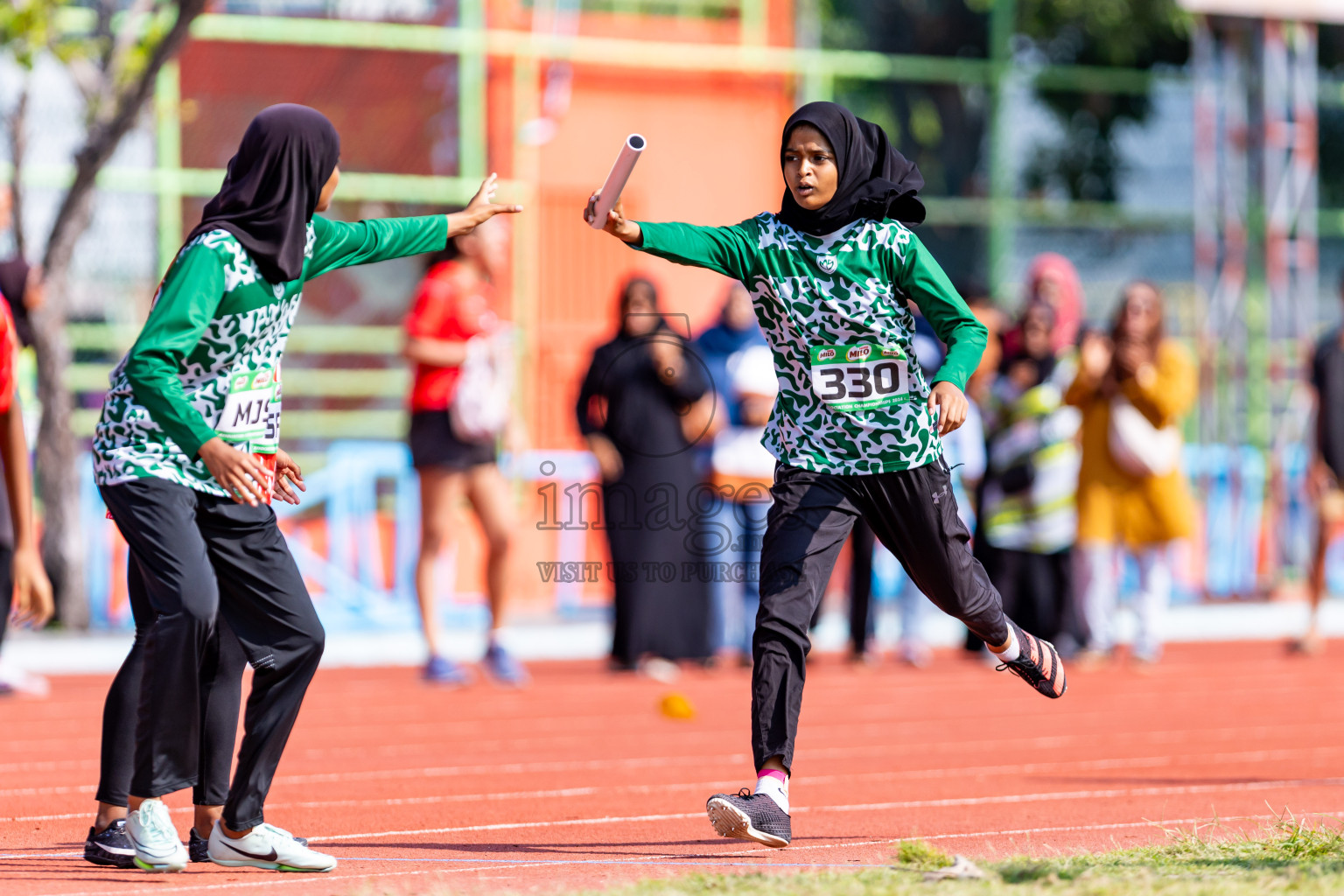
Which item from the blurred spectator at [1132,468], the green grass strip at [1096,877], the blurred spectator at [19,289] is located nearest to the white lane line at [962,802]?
the green grass strip at [1096,877]

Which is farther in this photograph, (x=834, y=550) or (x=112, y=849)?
(x=834, y=550)

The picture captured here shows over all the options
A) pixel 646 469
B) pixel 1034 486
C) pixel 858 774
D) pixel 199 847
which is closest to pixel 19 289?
pixel 646 469

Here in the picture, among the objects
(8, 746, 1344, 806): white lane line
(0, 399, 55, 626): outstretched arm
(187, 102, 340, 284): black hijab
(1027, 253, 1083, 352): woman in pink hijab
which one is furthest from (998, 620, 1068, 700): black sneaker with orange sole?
(1027, 253, 1083, 352): woman in pink hijab

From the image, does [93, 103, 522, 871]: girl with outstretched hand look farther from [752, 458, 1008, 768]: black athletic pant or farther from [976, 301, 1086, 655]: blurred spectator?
[976, 301, 1086, 655]: blurred spectator

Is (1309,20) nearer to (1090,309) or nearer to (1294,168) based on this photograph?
(1294,168)

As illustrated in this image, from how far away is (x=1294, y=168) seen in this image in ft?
53.1

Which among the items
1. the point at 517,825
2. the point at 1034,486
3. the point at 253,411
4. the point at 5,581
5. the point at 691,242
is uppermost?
the point at 691,242

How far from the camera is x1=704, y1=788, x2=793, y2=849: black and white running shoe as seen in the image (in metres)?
5.09

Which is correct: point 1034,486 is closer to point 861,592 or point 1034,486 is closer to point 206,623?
point 861,592

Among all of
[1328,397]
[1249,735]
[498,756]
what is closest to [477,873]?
[498,756]

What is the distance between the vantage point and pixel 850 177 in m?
5.50

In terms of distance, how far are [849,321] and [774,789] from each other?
4.36 ft

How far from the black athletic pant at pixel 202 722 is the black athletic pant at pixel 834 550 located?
57.0 inches

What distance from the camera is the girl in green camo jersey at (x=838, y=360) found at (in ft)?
17.9
